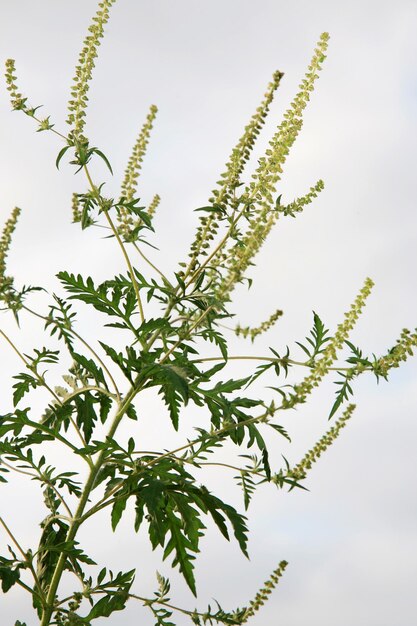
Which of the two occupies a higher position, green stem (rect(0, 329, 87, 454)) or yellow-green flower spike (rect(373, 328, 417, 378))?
yellow-green flower spike (rect(373, 328, 417, 378))

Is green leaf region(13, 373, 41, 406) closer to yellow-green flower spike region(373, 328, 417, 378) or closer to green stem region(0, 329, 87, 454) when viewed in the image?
green stem region(0, 329, 87, 454)

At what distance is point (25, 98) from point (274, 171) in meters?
1.87

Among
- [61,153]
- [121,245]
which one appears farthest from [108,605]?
[61,153]

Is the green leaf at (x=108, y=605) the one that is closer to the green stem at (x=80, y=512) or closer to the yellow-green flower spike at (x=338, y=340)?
the green stem at (x=80, y=512)

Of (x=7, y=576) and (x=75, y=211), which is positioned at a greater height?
(x=75, y=211)

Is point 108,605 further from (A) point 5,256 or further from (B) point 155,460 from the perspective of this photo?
(A) point 5,256

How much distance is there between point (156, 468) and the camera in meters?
5.63

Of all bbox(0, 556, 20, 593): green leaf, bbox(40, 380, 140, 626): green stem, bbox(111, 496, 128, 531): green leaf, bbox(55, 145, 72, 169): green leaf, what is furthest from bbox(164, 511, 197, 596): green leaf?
bbox(55, 145, 72, 169): green leaf

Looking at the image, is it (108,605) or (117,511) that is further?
(108,605)

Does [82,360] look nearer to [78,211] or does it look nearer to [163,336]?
[163,336]

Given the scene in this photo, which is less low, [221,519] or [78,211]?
[78,211]

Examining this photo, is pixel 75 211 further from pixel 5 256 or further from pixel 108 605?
pixel 108 605

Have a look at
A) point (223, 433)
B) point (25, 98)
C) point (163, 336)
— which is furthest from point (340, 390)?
point (25, 98)

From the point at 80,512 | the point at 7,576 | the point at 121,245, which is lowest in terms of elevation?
the point at 7,576
